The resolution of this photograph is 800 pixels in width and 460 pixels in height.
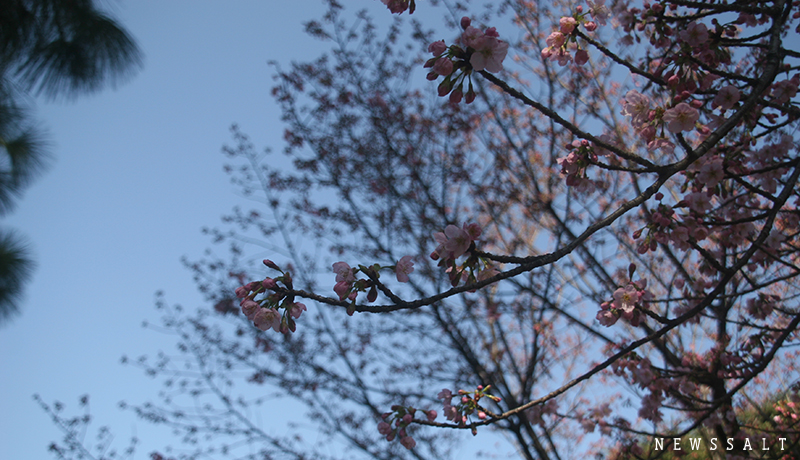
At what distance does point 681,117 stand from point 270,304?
5.59 feet

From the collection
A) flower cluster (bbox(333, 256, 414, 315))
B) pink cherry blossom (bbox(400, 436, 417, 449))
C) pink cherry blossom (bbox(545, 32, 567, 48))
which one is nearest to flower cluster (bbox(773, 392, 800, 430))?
pink cherry blossom (bbox(400, 436, 417, 449))

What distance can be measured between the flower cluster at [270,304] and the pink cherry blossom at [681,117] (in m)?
1.60

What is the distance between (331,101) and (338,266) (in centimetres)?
423

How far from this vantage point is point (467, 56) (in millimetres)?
1410

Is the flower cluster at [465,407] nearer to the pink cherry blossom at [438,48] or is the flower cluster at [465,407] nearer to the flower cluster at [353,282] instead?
the flower cluster at [353,282]

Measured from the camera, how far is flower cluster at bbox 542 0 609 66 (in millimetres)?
1962

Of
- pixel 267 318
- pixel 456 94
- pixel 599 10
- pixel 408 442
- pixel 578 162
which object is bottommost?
pixel 408 442

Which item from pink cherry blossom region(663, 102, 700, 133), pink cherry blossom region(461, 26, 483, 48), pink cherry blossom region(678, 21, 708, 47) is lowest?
pink cherry blossom region(461, 26, 483, 48)

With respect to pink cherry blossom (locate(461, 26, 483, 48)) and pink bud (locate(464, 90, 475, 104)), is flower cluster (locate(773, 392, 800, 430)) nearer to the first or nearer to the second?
pink bud (locate(464, 90, 475, 104))

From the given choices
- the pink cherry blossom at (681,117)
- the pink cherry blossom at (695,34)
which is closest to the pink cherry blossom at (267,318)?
the pink cherry blossom at (681,117)

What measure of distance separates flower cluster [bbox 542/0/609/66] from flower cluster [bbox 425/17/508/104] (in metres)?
0.75

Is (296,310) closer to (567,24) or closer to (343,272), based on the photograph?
(343,272)

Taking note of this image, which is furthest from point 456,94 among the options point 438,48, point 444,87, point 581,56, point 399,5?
point 581,56

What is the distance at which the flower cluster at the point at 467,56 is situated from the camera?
4.52ft
